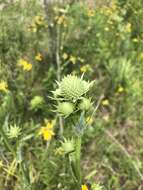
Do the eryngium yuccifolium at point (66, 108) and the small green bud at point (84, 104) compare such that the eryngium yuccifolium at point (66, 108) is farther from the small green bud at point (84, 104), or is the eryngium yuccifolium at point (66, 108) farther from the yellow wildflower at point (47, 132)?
the yellow wildflower at point (47, 132)

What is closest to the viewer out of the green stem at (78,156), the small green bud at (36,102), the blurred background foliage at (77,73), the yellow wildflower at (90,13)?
the green stem at (78,156)

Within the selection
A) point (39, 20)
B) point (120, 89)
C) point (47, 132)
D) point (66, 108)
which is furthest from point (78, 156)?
point (39, 20)

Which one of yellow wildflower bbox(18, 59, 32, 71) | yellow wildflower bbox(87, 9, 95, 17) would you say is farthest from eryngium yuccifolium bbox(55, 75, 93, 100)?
yellow wildflower bbox(87, 9, 95, 17)

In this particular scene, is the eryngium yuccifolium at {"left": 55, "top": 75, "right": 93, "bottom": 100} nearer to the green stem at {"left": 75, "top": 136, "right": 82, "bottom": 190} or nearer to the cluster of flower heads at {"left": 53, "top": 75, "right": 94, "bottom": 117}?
the cluster of flower heads at {"left": 53, "top": 75, "right": 94, "bottom": 117}

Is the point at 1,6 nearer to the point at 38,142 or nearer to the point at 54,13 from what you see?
the point at 54,13

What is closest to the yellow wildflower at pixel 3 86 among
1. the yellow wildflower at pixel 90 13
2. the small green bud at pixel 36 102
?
the small green bud at pixel 36 102
